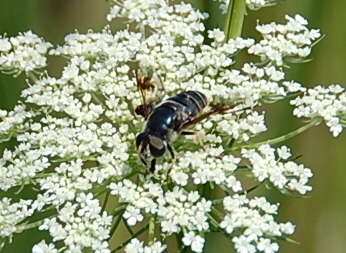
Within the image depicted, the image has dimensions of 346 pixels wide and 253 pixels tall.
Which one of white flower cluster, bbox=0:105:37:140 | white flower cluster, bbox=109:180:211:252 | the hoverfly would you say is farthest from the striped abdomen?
white flower cluster, bbox=0:105:37:140

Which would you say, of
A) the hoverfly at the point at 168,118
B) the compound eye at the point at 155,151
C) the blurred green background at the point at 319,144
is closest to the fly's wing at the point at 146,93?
the hoverfly at the point at 168,118

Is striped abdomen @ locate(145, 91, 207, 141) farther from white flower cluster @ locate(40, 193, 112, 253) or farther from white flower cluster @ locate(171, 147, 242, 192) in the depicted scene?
white flower cluster @ locate(40, 193, 112, 253)

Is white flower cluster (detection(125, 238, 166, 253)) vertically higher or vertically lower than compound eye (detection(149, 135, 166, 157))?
lower

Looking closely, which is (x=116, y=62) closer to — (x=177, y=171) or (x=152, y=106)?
(x=152, y=106)

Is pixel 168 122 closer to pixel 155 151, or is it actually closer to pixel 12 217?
pixel 155 151

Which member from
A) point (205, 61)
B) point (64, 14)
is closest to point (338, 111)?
point (205, 61)

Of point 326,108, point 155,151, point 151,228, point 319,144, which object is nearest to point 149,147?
point 155,151
